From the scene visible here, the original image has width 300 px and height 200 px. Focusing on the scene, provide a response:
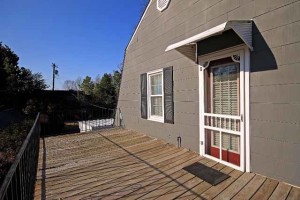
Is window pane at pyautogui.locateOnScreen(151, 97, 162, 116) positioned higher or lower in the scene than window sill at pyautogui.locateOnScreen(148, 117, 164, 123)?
higher

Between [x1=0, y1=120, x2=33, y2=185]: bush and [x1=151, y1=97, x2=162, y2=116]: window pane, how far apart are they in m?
4.66

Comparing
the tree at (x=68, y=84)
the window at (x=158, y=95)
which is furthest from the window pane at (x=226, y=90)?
the tree at (x=68, y=84)

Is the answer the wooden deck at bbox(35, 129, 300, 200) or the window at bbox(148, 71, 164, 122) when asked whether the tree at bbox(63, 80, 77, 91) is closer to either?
the window at bbox(148, 71, 164, 122)

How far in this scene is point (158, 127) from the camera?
5.56 metres

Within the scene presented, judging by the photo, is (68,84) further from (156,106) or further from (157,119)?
(157,119)

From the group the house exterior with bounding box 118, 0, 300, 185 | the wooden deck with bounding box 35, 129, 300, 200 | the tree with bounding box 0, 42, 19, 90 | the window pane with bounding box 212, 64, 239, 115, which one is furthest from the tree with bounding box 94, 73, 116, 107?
the window pane with bounding box 212, 64, 239, 115

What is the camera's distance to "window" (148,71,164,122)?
18.2 ft

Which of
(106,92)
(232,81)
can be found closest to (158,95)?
(232,81)

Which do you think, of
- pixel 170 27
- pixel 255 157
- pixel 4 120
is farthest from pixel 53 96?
pixel 255 157

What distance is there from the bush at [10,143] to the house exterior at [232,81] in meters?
5.18

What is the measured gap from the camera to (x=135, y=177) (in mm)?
3096

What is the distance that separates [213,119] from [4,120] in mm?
12618

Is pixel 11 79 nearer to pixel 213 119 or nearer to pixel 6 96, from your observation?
pixel 6 96

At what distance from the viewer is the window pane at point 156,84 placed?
5.59 metres
